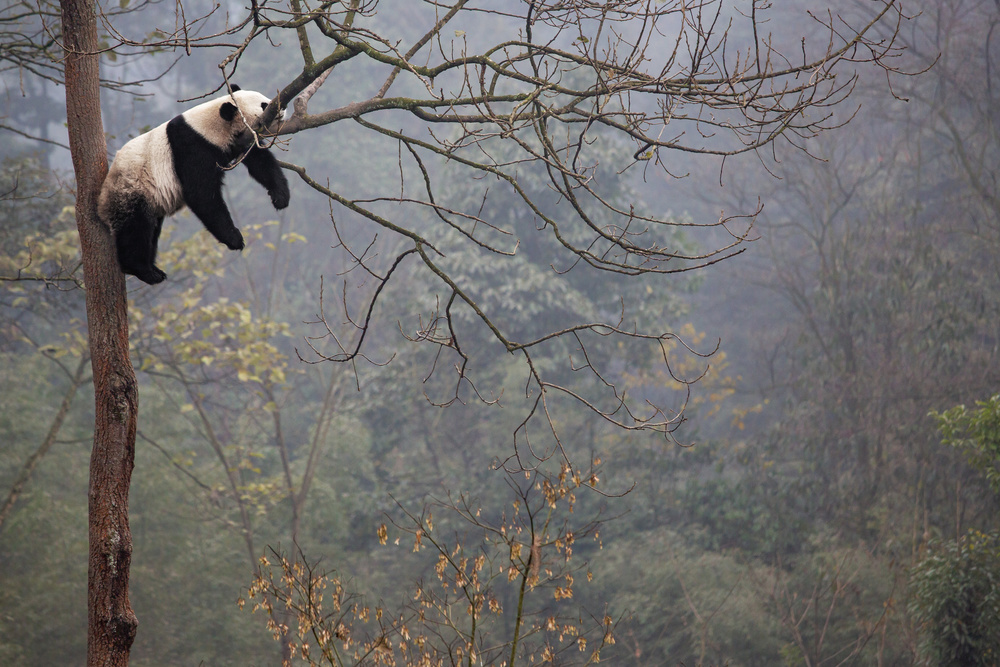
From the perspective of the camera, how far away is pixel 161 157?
2.79 meters

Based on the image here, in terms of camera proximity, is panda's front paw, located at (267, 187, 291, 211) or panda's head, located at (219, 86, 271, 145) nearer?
panda's head, located at (219, 86, 271, 145)

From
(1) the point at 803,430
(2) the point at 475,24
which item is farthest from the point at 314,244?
(1) the point at 803,430

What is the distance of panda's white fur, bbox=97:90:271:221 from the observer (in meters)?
2.64

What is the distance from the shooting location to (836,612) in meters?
7.18

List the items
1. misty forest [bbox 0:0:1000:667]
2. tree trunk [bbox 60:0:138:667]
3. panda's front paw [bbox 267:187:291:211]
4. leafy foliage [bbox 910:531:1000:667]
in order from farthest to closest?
leafy foliage [bbox 910:531:1000:667] < misty forest [bbox 0:0:1000:667] < panda's front paw [bbox 267:187:291:211] < tree trunk [bbox 60:0:138:667]

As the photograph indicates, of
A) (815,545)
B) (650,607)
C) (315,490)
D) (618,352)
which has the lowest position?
(650,607)

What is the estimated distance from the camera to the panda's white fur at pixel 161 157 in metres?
2.64

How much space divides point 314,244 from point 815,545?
13.9m

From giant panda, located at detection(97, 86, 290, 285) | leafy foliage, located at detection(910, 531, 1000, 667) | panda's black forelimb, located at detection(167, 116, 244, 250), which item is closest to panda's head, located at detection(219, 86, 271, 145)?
giant panda, located at detection(97, 86, 290, 285)

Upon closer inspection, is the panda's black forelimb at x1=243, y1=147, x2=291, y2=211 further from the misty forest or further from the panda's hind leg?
the panda's hind leg

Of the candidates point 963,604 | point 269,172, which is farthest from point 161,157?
point 963,604

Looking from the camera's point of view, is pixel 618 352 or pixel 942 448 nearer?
pixel 942 448

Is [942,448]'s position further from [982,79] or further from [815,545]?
[982,79]

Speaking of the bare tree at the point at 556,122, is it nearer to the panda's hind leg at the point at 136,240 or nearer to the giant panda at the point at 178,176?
the giant panda at the point at 178,176
